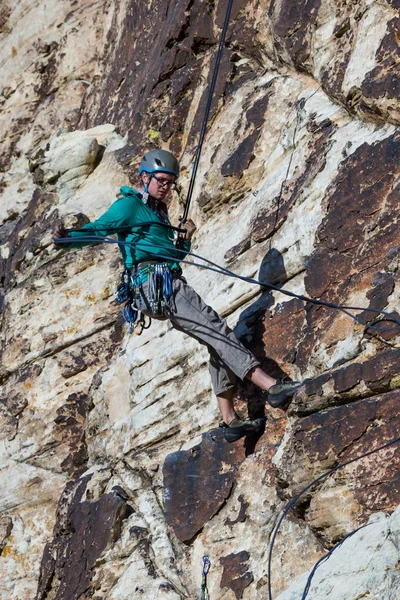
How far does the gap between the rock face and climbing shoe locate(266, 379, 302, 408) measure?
0.64 feet

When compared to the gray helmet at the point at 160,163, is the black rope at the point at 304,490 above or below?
below

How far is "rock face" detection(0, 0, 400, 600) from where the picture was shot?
26.3ft

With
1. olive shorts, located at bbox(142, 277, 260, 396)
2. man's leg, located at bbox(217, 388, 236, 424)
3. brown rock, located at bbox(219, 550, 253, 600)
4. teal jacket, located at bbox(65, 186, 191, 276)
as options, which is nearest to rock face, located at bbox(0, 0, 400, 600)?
brown rock, located at bbox(219, 550, 253, 600)

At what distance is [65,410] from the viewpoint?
486 inches

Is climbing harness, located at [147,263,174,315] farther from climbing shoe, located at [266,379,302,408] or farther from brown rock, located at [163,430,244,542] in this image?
brown rock, located at [163,430,244,542]

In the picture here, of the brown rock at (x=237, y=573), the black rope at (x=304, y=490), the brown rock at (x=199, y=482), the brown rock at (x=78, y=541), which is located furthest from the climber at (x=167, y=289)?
the brown rock at (x=78, y=541)

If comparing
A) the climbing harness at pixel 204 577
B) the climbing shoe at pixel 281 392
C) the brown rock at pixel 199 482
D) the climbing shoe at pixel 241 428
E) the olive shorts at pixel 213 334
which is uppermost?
the olive shorts at pixel 213 334

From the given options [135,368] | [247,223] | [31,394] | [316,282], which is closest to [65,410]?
[31,394]

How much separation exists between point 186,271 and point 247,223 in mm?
1447

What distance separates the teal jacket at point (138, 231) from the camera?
9.05 metres

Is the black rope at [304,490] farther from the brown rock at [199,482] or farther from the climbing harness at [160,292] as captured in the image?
the climbing harness at [160,292]

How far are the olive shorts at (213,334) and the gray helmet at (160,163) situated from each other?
3.67 feet

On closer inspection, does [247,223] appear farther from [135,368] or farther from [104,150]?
[104,150]

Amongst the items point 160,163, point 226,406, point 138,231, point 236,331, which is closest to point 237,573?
point 226,406
